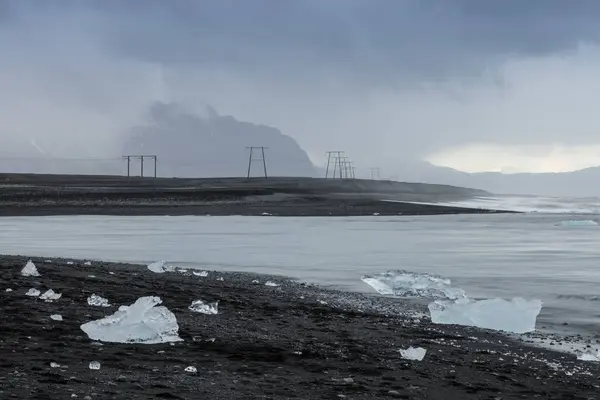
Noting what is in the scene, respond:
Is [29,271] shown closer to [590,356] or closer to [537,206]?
[590,356]

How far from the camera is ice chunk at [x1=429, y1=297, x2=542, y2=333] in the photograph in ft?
38.5

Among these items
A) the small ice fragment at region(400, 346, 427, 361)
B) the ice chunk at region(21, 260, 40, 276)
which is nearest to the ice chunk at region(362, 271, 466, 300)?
the ice chunk at region(21, 260, 40, 276)

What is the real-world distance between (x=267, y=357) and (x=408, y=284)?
8.12 meters

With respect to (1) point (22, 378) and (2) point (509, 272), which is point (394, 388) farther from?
(2) point (509, 272)

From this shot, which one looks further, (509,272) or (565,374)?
(509,272)

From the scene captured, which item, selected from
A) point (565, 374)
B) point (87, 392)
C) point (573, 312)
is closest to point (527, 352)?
point (565, 374)

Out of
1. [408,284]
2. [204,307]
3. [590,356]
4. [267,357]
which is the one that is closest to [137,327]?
[267,357]

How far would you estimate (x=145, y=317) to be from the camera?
8.95 meters

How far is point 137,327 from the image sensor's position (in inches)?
345

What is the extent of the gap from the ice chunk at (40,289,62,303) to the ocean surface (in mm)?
7150

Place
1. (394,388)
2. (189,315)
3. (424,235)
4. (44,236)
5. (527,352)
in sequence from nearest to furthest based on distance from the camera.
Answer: (394,388) → (527,352) → (189,315) → (44,236) → (424,235)

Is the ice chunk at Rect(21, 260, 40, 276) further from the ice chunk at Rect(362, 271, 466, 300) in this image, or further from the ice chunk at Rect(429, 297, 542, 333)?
the ice chunk at Rect(429, 297, 542, 333)

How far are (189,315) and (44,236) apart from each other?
24.0 meters

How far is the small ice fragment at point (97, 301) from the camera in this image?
448 inches
